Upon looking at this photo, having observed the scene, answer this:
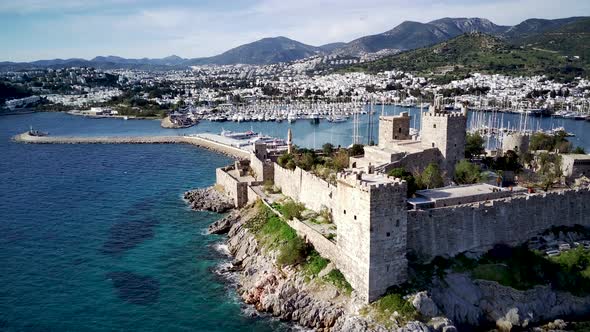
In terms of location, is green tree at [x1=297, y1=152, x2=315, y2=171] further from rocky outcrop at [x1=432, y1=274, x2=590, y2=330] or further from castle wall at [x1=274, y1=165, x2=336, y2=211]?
rocky outcrop at [x1=432, y1=274, x2=590, y2=330]

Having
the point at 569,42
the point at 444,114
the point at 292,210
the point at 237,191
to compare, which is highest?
the point at 569,42

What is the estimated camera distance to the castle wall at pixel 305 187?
3032 centimetres

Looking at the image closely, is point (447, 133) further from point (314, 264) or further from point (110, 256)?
point (110, 256)

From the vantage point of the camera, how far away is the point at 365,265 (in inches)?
859

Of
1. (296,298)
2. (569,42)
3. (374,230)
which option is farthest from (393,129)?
(569,42)

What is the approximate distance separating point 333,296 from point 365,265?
2.51 metres

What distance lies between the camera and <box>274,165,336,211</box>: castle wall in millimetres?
30322

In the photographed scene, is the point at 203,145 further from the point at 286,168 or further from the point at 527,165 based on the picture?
the point at 527,165

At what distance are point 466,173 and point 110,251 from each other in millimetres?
21836

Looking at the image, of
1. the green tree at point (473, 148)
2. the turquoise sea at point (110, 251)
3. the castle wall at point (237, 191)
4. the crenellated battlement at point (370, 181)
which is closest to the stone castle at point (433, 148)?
the green tree at point (473, 148)

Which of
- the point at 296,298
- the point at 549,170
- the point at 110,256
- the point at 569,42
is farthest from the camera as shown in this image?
the point at 569,42

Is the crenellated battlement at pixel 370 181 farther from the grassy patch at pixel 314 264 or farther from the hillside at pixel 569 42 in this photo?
the hillside at pixel 569 42

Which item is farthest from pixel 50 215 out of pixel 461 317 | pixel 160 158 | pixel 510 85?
pixel 510 85

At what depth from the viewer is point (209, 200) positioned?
136 feet
